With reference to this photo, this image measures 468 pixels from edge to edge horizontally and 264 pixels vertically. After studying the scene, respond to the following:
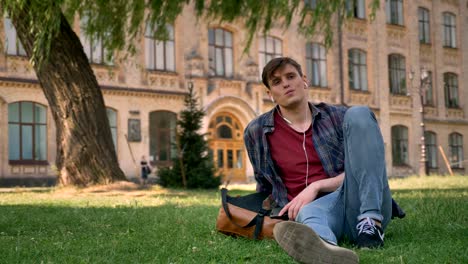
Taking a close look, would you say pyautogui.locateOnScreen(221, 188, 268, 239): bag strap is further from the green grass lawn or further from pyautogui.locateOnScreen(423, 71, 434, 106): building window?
pyautogui.locateOnScreen(423, 71, 434, 106): building window

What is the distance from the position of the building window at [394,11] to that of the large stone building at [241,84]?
70 mm

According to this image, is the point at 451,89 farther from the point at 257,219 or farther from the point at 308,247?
the point at 308,247

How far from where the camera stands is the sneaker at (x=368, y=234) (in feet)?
12.4

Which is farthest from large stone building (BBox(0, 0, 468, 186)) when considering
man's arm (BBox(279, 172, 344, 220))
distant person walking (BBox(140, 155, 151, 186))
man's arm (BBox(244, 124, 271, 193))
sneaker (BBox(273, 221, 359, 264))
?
sneaker (BBox(273, 221, 359, 264))

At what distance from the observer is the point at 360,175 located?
3781 millimetres

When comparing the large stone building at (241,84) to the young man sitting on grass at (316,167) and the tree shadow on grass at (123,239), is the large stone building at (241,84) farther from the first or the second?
the young man sitting on grass at (316,167)

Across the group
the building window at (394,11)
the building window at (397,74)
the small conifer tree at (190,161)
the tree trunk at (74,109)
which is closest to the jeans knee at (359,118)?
the tree trunk at (74,109)

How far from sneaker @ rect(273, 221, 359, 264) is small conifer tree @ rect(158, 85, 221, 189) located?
1290 cm

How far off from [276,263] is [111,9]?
1097 cm

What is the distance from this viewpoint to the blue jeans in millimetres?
3748

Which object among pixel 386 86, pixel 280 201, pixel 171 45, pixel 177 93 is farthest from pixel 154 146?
pixel 280 201

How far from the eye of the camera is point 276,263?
3.46 m

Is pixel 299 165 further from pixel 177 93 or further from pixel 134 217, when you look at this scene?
pixel 177 93

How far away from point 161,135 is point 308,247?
2204 centimetres
